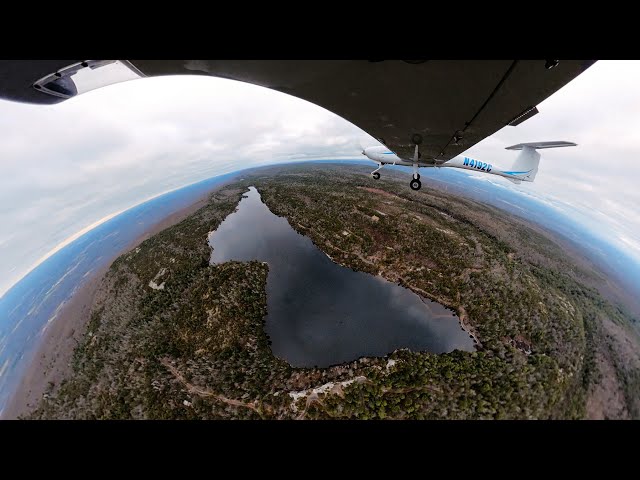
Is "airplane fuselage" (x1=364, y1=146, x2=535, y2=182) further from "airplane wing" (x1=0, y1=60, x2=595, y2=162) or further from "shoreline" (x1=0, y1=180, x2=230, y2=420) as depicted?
"shoreline" (x1=0, y1=180, x2=230, y2=420)

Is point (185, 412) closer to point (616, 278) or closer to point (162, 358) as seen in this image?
point (162, 358)

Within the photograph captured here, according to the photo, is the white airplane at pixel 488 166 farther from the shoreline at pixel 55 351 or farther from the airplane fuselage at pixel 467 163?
the shoreline at pixel 55 351

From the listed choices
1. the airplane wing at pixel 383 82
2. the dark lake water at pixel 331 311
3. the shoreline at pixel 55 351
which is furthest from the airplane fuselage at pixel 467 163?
the shoreline at pixel 55 351

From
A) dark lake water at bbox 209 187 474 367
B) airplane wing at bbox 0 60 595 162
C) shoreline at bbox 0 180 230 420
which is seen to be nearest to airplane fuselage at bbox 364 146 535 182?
airplane wing at bbox 0 60 595 162

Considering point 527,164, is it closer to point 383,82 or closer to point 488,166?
point 488,166

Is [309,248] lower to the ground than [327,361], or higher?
higher

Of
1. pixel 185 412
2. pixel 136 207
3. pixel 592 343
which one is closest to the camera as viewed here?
pixel 185 412
